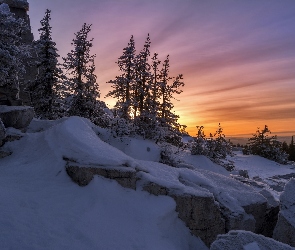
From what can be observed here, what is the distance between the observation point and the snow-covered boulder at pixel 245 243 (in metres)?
6.09

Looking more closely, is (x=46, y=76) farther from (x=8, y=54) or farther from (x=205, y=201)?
(x=205, y=201)

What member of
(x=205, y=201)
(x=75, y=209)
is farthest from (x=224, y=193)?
(x=75, y=209)

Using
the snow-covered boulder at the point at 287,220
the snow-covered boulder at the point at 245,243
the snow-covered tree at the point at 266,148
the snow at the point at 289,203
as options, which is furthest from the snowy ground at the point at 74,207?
the snow-covered tree at the point at 266,148

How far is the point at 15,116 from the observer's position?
14.8 meters

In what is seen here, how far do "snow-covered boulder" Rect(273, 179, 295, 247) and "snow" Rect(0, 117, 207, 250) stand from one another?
3.04 m

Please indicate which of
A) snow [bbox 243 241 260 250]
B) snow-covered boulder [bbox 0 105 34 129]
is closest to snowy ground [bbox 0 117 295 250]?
snow [bbox 243 241 260 250]

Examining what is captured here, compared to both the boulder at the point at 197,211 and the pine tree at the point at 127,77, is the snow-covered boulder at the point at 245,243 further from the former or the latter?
the pine tree at the point at 127,77

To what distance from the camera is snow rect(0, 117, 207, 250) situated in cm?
656

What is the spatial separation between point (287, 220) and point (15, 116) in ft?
46.1

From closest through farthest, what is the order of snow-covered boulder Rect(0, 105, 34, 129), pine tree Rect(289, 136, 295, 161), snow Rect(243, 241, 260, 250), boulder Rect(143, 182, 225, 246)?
snow Rect(243, 241, 260, 250) → boulder Rect(143, 182, 225, 246) → snow-covered boulder Rect(0, 105, 34, 129) → pine tree Rect(289, 136, 295, 161)

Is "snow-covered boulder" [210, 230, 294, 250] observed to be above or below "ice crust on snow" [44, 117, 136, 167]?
below

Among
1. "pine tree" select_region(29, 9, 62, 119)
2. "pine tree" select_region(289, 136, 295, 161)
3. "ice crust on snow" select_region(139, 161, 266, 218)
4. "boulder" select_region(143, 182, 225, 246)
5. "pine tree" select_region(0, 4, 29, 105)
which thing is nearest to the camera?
"boulder" select_region(143, 182, 225, 246)

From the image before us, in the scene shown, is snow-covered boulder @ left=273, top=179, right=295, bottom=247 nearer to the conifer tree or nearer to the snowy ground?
the snowy ground

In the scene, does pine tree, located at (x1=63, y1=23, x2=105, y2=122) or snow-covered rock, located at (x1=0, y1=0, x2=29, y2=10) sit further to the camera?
snow-covered rock, located at (x1=0, y1=0, x2=29, y2=10)
